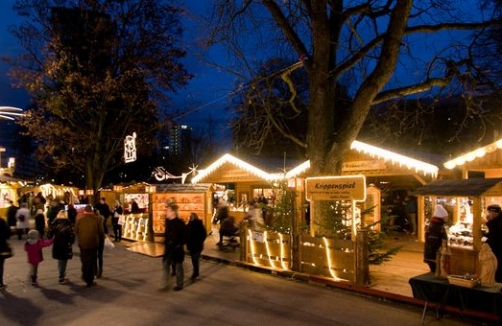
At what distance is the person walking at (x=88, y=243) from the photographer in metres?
10.1

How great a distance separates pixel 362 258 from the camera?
32.0 feet

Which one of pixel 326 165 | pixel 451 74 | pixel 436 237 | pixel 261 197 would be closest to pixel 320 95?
pixel 326 165

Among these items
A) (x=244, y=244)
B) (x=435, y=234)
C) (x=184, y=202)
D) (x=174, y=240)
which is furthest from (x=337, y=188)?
(x=184, y=202)

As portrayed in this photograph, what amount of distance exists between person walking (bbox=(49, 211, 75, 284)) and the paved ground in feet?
1.65

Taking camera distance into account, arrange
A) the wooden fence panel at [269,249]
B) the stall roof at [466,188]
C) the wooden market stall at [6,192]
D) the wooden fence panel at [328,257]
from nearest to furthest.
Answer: the stall roof at [466,188] → the wooden fence panel at [328,257] → the wooden fence panel at [269,249] → the wooden market stall at [6,192]

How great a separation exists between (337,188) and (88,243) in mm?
5541

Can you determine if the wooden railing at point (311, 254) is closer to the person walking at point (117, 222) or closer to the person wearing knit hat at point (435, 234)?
the person wearing knit hat at point (435, 234)

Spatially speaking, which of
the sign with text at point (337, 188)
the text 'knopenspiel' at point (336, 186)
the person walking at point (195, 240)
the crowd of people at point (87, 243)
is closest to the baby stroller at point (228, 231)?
the crowd of people at point (87, 243)

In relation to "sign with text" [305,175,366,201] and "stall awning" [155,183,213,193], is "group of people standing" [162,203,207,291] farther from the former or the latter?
"stall awning" [155,183,213,193]

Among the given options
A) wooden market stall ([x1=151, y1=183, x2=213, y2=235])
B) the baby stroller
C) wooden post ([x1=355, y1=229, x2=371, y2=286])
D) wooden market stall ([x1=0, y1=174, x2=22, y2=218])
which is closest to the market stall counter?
wooden post ([x1=355, y1=229, x2=371, y2=286])

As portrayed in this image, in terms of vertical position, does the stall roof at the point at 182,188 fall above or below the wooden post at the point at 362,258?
above

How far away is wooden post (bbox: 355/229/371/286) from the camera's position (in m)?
9.68

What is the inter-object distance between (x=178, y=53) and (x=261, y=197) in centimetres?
1113

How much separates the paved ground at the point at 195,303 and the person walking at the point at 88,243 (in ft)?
1.11
